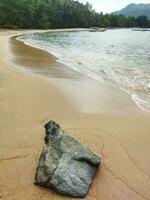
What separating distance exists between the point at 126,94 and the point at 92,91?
1.11m

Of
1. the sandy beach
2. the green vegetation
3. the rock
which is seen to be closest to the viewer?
the rock

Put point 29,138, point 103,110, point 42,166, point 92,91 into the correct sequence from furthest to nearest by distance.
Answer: point 92,91
point 103,110
point 29,138
point 42,166

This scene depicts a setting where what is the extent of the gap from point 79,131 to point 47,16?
94.1 metres

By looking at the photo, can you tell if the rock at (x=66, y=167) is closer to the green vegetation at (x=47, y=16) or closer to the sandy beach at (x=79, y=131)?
the sandy beach at (x=79, y=131)

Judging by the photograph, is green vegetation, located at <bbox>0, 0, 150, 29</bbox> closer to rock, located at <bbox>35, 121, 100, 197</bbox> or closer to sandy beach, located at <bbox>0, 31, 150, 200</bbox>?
sandy beach, located at <bbox>0, 31, 150, 200</bbox>

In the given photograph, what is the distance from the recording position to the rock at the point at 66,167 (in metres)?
3.82

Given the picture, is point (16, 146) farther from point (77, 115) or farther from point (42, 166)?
point (77, 115)

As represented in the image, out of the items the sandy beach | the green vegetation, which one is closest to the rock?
the sandy beach

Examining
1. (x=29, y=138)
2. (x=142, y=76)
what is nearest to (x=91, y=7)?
(x=142, y=76)

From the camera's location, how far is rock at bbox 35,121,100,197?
382 cm

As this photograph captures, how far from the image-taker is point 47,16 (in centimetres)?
9531

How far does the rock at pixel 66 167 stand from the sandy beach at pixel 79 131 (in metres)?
0.11

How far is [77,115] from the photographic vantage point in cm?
687

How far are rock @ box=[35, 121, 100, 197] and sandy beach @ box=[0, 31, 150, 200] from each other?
0.11 meters
